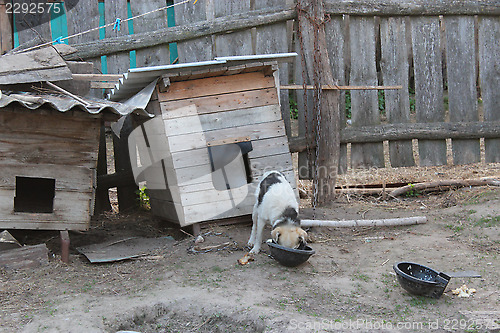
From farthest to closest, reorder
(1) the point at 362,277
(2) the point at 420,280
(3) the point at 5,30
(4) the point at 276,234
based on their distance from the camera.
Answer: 1. (3) the point at 5,30
2. (4) the point at 276,234
3. (1) the point at 362,277
4. (2) the point at 420,280

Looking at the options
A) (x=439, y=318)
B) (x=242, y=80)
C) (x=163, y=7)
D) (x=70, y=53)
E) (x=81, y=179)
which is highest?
(x=163, y=7)

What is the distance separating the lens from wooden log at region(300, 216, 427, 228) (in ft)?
20.9

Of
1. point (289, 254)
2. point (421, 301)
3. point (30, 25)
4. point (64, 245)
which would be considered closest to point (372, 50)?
point (289, 254)

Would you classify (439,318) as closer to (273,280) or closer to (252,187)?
(273,280)

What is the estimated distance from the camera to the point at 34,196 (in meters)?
7.29

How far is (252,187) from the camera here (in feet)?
22.2

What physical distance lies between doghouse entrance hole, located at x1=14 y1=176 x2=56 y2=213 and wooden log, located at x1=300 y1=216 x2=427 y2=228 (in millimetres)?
3234

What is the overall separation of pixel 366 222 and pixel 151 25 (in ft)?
13.0

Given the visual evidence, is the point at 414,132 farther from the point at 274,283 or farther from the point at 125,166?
the point at 125,166

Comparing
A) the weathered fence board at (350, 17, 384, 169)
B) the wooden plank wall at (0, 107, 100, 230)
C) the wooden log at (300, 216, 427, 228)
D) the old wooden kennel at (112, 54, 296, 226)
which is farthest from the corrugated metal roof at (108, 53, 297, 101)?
the wooden log at (300, 216, 427, 228)

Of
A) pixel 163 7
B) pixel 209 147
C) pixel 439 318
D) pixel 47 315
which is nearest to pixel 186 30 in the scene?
pixel 163 7

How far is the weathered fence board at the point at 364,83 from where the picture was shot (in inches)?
309

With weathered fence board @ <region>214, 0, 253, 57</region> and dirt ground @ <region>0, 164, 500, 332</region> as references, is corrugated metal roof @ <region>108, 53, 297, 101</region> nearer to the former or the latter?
weathered fence board @ <region>214, 0, 253, 57</region>

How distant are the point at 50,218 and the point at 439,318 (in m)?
4.10
